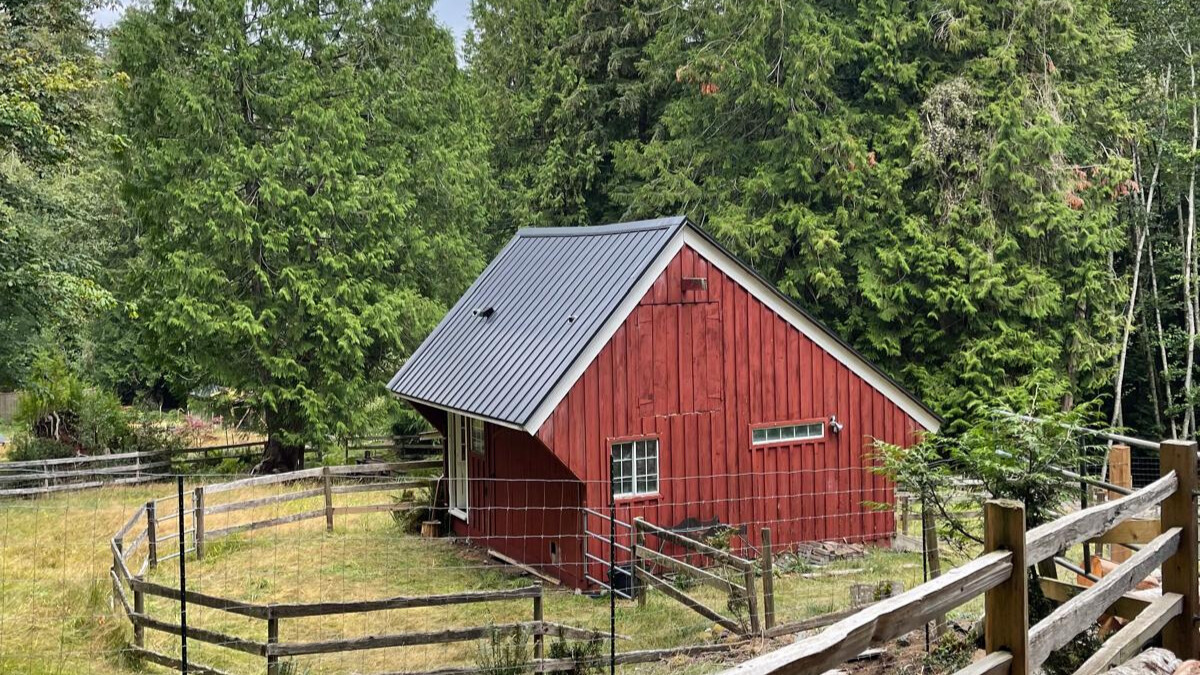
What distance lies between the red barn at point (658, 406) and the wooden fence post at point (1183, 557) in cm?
781

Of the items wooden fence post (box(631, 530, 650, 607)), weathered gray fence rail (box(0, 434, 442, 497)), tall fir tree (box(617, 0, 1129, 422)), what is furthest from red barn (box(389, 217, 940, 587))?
weathered gray fence rail (box(0, 434, 442, 497))

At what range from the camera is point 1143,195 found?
84.3ft

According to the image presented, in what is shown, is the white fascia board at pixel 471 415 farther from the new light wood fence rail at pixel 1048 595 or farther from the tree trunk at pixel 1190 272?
the tree trunk at pixel 1190 272

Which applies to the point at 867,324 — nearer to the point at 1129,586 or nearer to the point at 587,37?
the point at 587,37

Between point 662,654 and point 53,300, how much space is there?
14.0 meters

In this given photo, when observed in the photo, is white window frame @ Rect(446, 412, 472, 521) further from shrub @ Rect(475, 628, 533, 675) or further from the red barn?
shrub @ Rect(475, 628, 533, 675)

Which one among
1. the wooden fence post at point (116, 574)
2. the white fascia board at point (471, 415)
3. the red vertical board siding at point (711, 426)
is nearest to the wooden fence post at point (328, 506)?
the white fascia board at point (471, 415)

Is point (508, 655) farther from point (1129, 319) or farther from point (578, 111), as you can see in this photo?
→ point (578, 111)

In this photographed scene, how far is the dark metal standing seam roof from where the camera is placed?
13.8 metres

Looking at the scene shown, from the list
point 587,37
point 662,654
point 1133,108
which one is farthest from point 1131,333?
point 662,654

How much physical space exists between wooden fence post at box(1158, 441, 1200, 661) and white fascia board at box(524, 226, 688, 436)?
27.3 feet

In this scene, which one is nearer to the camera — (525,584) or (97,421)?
(525,584)

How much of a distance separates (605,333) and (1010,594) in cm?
977

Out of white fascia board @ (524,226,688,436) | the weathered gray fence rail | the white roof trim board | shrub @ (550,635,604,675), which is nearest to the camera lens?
shrub @ (550,635,604,675)
